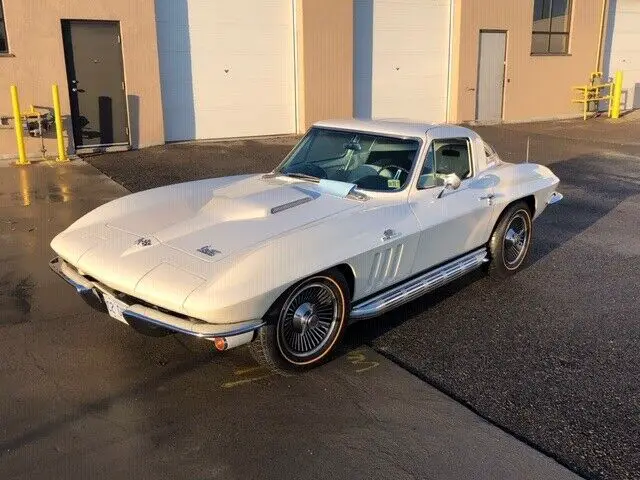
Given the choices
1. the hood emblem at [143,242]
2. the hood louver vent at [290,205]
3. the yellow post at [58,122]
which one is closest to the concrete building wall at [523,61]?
the yellow post at [58,122]

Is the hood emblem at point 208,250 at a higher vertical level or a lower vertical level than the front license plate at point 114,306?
higher

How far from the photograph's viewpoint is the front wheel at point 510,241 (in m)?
5.50

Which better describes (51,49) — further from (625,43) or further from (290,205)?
(625,43)

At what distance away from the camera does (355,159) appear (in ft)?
16.5

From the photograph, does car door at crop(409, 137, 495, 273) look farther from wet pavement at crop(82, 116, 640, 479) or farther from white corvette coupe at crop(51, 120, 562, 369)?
wet pavement at crop(82, 116, 640, 479)

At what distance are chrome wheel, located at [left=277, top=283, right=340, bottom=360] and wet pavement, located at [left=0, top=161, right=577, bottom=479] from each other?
7.0 inches

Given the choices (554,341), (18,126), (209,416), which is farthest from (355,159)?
(18,126)

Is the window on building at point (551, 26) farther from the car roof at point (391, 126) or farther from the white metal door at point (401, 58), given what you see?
the car roof at point (391, 126)

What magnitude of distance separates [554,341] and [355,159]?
6.62 ft

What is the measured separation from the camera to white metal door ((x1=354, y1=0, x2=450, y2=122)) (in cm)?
1634

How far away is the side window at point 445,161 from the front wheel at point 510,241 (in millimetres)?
588

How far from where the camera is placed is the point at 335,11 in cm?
1529

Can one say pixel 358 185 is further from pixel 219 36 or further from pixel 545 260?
pixel 219 36

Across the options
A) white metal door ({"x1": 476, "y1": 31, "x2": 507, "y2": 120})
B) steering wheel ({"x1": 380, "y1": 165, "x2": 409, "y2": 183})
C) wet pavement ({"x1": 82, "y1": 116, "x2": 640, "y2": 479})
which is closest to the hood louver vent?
steering wheel ({"x1": 380, "y1": 165, "x2": 409, "y2": 183})
